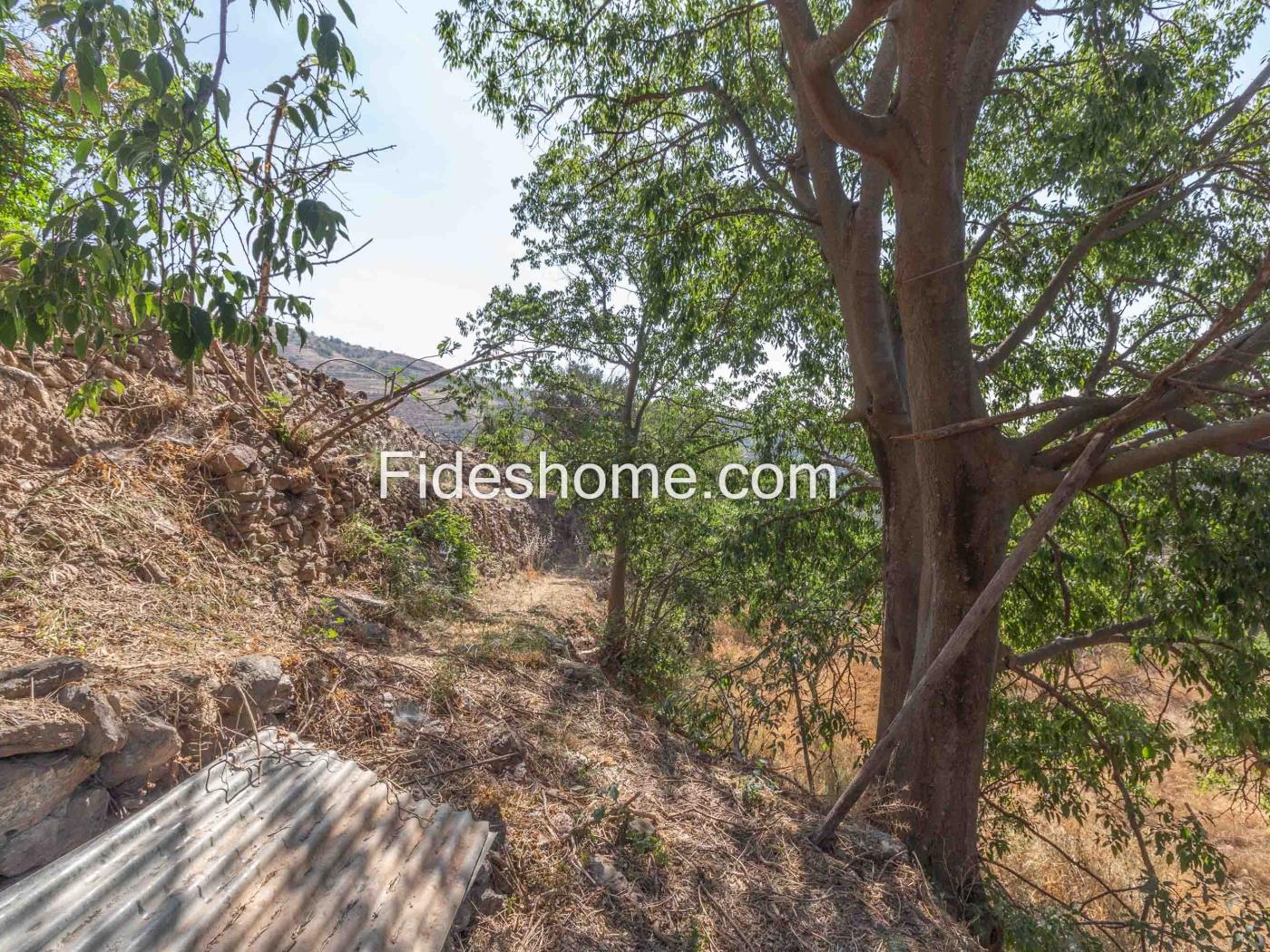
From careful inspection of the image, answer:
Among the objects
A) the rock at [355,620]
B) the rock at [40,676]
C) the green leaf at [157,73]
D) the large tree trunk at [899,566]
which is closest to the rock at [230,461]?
the rock at [355,620]

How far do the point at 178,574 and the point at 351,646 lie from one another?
35.3 inches

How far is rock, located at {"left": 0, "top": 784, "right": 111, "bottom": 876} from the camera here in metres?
1.57

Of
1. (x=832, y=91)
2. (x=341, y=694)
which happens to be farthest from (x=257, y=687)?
(x=832, y=91)

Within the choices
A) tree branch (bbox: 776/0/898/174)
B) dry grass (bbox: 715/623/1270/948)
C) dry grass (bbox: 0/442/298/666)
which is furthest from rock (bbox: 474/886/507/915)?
tree branch (bbox: 776/0/898/174)

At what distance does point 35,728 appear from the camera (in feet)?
5.48

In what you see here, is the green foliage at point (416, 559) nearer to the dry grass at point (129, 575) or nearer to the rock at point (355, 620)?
the rock at point (355, 620)

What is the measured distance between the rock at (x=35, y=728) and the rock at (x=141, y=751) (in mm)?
150

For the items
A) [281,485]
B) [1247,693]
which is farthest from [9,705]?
[1247,693]

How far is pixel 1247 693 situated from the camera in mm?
3324

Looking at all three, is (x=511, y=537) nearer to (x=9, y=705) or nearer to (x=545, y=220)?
(x=545, y=220)

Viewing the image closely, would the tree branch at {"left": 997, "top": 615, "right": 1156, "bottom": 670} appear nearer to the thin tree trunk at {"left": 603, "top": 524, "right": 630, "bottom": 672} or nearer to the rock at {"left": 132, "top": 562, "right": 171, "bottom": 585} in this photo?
the thin tree trunk at {"left": 603, "top": 524, "right": 630, "bottom": 672}

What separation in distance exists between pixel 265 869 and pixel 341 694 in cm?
120

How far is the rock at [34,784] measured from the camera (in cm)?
159

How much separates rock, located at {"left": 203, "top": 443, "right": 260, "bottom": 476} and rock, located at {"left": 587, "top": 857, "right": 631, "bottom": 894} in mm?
3286
